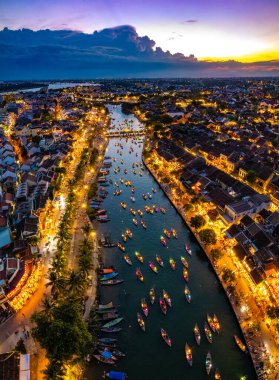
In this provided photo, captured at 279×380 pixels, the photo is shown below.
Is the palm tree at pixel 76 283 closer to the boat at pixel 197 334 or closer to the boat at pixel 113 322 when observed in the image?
the boat at pixel 113 322

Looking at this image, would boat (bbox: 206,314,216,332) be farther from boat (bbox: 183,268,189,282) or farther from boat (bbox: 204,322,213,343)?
boat (bbox: 183,268,189,282)

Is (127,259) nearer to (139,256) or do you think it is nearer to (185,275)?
(139,256)

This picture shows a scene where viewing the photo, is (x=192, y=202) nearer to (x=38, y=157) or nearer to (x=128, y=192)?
(x=128, y=192)

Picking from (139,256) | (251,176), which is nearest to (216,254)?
(139,256)

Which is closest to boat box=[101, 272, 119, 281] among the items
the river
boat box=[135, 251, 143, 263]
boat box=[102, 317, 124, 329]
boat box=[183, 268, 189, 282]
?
the river

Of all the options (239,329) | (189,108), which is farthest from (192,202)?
(189,108)

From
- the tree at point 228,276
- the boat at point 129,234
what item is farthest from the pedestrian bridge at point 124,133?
the tree at point 228,276
